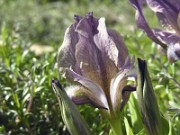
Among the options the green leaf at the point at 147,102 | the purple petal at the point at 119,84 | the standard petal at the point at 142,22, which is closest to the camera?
the green leaf at the point at 147,102

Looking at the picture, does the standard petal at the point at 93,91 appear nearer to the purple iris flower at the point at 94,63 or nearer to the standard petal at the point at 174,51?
the purple iris flower at the point at 94,63

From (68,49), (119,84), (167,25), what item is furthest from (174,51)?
(68,49)

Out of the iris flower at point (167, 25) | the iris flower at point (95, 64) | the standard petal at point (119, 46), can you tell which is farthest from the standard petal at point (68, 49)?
the iris flower at point (167, 25)

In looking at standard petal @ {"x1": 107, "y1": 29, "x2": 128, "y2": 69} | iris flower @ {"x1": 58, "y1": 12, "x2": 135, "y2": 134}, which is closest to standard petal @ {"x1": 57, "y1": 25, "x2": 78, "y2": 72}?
iris flower @ {"x1": 58, "y1": 12, "x2": 135, "y2": 134}

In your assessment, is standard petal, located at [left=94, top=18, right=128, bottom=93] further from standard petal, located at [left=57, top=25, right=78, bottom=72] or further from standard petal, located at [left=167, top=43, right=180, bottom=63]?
standard petal, located at [left=167, top=43, right=180, bottom=63]

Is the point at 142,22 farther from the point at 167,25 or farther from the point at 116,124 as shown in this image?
the point at 116,124
